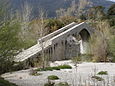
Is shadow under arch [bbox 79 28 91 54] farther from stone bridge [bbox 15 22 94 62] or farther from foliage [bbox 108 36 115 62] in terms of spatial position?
foliage [bbox 108 36 115 62]

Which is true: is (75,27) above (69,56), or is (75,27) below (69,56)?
above

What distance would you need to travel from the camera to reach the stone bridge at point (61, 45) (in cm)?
2499

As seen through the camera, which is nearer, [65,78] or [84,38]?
[65,78]

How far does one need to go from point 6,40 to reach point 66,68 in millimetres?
6224

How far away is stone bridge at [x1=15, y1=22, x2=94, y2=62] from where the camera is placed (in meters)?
25.0

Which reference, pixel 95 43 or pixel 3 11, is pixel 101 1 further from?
pixel 3 11

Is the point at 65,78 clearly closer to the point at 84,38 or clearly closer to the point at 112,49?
the point at 112,49

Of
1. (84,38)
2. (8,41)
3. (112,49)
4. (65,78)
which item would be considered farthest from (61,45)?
(65,78)

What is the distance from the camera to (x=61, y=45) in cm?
2873

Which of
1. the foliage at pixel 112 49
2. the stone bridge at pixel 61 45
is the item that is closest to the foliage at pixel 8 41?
the stone bridge at pixel 61 45

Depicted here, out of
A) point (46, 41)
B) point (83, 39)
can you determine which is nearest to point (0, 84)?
point (46, 41)

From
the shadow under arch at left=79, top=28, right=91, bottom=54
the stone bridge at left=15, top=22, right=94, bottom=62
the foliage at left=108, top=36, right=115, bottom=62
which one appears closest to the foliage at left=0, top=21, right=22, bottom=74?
the stone bridge at left=15, top=22, right=94, bottom=62

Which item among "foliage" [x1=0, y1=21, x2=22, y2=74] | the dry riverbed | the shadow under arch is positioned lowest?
the dry riverbed

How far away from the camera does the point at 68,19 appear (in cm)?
4638
